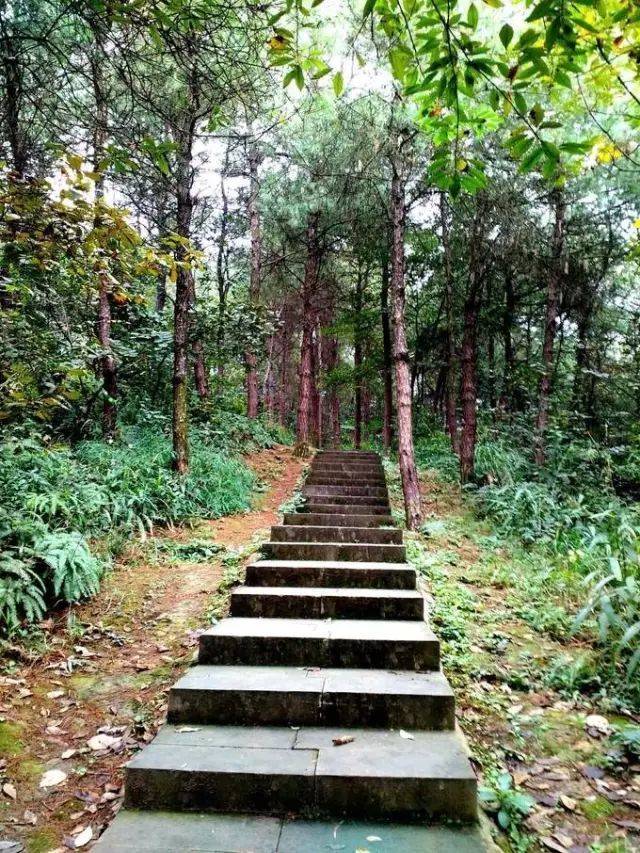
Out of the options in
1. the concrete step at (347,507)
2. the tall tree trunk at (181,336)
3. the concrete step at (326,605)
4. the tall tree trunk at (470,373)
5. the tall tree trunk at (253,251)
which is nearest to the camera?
the concrete step at (326,605)

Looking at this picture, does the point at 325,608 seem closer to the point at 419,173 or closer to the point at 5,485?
the point at 5,485

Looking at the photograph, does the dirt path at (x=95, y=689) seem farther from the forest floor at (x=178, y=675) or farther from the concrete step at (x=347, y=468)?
the concrete step at (x=347, y=468)

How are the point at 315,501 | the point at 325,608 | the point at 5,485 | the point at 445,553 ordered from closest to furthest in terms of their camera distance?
the point at 325,608 < the point at 5,485 < the point at 445,553 < the point at 315,501

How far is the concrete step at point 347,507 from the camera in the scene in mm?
8523

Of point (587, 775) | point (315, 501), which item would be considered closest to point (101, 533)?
point (315, 501)

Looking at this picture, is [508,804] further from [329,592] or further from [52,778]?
[52,778]

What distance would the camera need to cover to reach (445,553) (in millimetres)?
6906

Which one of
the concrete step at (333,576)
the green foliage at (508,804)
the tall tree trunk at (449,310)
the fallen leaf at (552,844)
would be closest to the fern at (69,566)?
the concrete step at (333,576)

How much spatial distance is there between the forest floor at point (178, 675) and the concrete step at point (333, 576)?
0.50 meters

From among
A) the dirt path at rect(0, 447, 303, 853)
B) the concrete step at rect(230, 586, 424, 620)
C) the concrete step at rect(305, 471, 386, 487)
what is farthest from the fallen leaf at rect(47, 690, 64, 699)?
the concrete step at rect(305, 471, 386, 487)

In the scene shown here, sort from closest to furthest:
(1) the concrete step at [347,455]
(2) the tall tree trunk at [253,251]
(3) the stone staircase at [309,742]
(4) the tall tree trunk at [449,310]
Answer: (3) the stone staircase at [309,742] < (4) the tall tree trunk at [449,310] < (1) the concrete step at [347,455] < (2) the tall tree trunk at [253,251]

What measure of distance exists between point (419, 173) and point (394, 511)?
6.59 m

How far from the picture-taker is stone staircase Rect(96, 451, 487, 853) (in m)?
2.34

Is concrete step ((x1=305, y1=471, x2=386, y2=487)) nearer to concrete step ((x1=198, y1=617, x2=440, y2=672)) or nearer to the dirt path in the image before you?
the dirt path
